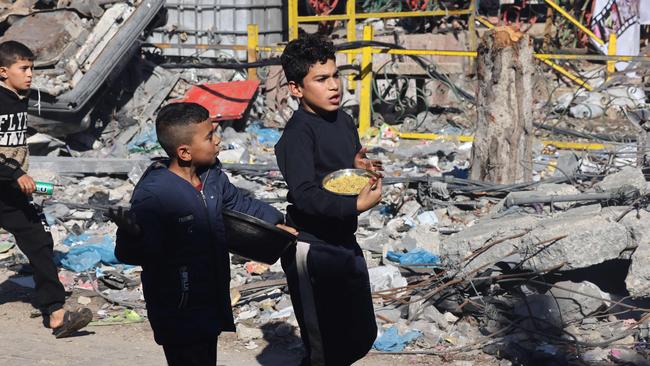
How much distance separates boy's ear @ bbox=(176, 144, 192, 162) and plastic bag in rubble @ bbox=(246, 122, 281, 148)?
7788 millimetres

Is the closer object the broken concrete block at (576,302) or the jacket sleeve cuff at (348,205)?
the jacket sleeve cuff at (348,205)

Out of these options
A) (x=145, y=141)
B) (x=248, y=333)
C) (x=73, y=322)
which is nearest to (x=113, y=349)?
(x=73, y=322)

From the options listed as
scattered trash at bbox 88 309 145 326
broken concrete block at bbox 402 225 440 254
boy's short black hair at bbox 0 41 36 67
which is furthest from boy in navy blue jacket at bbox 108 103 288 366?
broken concrete block at bbox 402 225 440 254

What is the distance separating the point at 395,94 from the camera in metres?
13.2

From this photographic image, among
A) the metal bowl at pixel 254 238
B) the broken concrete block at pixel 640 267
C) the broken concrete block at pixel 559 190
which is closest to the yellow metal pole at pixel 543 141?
the broken concrete block at pixel 559 190

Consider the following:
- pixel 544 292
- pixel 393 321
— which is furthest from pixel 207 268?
pixel 544 292

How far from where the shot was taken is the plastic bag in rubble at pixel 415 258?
639 centimetres

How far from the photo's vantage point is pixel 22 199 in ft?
18.4

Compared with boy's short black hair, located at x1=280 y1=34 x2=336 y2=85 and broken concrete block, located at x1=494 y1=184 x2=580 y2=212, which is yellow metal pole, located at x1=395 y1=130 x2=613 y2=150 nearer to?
broken concrete block, located at x1=494 y1=184 x2=580 y2=212

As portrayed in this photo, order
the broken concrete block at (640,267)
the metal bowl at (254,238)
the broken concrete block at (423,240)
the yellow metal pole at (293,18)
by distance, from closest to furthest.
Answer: the metal bowl at (254,238) → the broken concrete block at (640,267) → the broken concrete block at (423,240) → the yellow metal pole at (293,18)

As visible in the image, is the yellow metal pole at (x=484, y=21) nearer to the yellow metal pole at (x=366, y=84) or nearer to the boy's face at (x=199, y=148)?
the yellow metal pole at (x=366, y=84)

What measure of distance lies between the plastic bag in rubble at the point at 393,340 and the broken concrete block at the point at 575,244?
79 centimetres

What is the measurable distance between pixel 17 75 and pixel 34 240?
98 centimetres

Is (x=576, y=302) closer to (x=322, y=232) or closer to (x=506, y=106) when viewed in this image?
(x=322, y=232)
